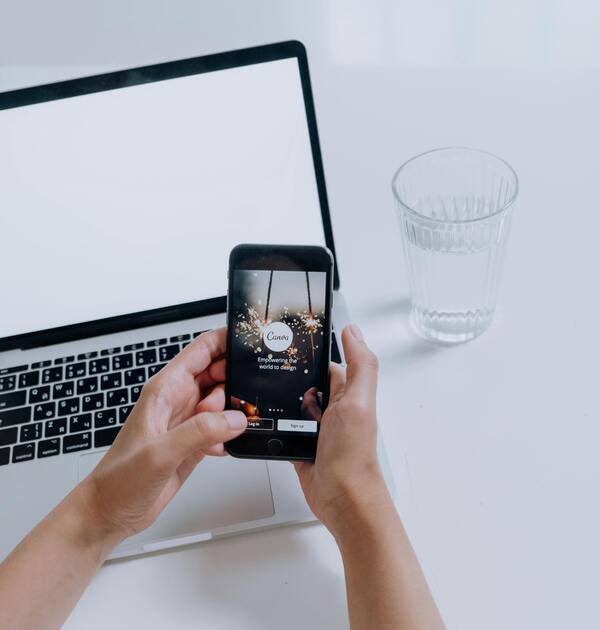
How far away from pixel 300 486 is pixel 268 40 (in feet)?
2.11

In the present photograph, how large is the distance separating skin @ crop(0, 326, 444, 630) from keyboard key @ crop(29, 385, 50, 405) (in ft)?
0.59

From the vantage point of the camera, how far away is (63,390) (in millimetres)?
765

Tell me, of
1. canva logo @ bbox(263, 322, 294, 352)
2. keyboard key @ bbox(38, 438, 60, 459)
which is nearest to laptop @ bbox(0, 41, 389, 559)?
keyboard key @ bbox(38, 438, 60, 459)

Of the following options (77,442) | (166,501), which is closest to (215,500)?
(166,501)

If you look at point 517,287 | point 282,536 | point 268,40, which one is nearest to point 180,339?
point 282,536

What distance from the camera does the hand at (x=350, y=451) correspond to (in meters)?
0.59

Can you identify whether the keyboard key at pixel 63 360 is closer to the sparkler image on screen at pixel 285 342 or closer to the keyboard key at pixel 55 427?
the keyboard key at pixel 55 427

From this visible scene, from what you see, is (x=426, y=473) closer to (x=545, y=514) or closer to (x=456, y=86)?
(x=545, y=514)

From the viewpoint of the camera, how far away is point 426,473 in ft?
2.25

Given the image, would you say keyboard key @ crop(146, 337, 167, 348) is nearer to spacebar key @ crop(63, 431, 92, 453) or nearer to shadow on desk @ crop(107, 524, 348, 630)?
spacebar key @ crop(63, 431, 92, 453)

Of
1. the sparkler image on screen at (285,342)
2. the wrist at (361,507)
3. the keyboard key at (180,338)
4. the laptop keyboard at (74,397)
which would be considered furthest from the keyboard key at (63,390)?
the wrist at (361,507)

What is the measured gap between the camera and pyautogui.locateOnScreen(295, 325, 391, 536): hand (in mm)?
588

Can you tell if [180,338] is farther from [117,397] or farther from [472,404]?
[472,404]

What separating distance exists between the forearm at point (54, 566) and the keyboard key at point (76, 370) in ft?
0.63
